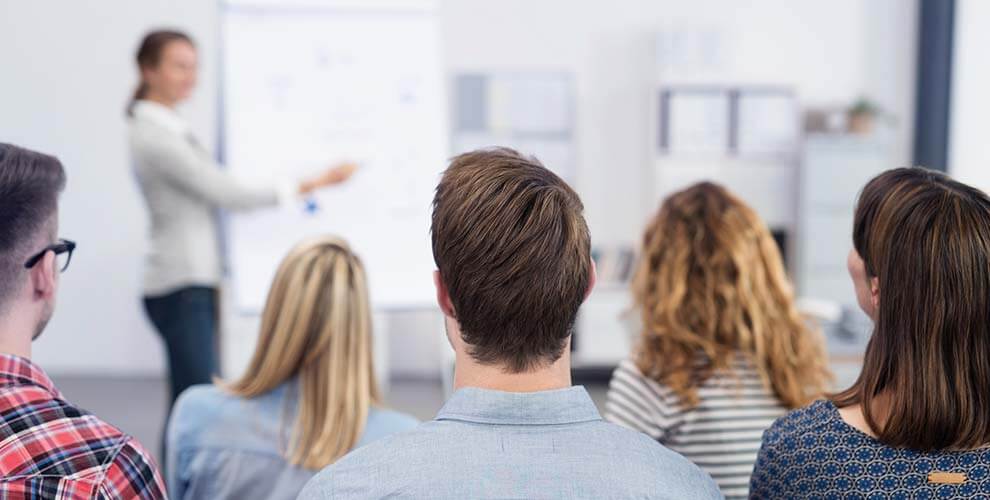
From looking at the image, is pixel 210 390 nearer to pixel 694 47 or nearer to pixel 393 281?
pixel 393 281

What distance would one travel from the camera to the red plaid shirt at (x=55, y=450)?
992 millimetres

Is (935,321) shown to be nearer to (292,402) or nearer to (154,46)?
(292,402)

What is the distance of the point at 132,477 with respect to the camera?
106cm

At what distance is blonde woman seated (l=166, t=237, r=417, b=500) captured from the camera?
1582 millimetres

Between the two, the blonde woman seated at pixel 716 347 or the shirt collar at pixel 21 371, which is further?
the blonde woman seated at pixel 716 347

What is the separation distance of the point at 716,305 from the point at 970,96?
4155mm

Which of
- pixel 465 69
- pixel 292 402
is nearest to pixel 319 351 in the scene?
pixel 292 402

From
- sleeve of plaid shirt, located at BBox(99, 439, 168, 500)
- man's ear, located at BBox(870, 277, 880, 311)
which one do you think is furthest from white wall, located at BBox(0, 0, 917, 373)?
sleeve of plaid shirt, located at BBox(99, 439, 168, 500)

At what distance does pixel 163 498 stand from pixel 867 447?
856 millimetres

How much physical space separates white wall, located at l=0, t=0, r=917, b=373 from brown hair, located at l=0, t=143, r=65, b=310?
4.14 meters

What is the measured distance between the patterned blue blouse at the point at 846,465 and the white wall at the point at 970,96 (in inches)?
173

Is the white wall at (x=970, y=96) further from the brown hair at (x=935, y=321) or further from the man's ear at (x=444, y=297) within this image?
the man's ear at (x=444, y=297)

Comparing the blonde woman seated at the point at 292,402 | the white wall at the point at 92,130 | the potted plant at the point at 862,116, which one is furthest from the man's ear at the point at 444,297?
the potted plant at the point at 862,116

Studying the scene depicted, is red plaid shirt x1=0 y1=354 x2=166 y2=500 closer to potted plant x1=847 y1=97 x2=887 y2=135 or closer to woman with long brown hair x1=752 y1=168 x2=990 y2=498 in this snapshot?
woman with long brown hair x1=752 y1=168 x2=990 y2=498
